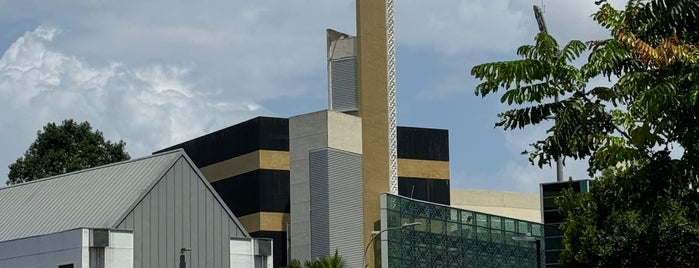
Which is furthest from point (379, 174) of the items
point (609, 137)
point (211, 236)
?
point (609, 137)

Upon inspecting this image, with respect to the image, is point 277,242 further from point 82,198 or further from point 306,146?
point 82,198

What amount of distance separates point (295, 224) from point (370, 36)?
11847mm

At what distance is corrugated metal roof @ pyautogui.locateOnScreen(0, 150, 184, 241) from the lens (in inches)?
2537

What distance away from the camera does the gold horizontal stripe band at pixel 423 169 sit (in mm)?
92062

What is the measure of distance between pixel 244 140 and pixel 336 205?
11.0m

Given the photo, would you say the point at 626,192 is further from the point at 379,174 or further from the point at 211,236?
the point at 379,174

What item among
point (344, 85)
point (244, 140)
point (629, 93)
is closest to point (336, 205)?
point (344, 85)

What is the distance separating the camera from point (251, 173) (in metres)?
87.0

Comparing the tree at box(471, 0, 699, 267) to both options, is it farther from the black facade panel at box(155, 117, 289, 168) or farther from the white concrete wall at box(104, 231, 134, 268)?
the black facade panel at box(155, 117, 289, 168)

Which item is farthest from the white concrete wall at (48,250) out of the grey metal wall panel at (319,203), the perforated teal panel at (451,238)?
the perforated teal panel at (451,238)

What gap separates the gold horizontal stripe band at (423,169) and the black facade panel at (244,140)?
28.5 feet

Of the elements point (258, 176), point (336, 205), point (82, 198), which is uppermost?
point (258, 176)

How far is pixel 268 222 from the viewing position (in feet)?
281

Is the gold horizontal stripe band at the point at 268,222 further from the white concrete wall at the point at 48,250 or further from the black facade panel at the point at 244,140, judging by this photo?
the white concrete wall at the point at 48,250
